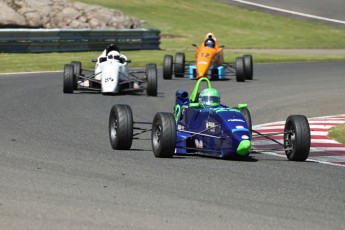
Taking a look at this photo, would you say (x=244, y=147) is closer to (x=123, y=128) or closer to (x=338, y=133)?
(x=123, y=128)

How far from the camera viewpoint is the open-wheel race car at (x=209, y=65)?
24.3 metres

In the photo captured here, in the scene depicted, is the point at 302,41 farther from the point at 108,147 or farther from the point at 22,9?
the point at 108,147

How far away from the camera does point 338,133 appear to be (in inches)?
580

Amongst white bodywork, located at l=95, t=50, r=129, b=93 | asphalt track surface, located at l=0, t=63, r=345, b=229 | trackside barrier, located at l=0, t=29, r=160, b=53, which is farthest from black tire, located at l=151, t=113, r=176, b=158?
trackside barrier, located at l=0, t=29, r=160, b=53

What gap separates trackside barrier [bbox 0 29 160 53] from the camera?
29422mm

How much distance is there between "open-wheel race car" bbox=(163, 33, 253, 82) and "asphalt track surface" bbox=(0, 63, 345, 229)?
724 centimetres

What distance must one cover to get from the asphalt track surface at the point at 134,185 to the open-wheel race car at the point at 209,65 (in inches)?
285

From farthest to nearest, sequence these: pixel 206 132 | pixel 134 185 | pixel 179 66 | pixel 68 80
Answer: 1. pixel 179 66
2. pixel 68 80
3. pixel 206 132
4. pixel 134 185

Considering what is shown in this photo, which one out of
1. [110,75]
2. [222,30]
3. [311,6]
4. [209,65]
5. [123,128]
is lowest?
[123,128]

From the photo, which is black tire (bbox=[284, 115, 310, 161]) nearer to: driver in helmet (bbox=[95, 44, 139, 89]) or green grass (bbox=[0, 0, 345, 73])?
driver in helmet (bbox=[95, 44, 139, 89])

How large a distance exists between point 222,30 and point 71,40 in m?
12.1

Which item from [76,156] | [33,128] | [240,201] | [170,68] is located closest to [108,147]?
[76,156]

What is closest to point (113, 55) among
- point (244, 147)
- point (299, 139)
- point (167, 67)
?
point (167, 67)

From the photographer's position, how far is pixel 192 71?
25.3 m
